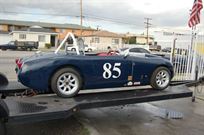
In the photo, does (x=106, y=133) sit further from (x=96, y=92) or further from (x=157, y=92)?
(x=157, y=92)

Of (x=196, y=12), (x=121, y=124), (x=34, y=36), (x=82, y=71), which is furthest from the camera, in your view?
(x=34, y=36)

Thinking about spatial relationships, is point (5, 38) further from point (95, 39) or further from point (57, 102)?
point (57, 102)

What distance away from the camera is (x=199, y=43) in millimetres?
10562

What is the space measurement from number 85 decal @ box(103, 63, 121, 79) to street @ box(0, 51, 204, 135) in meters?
1.04

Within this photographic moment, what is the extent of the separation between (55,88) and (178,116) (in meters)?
3.23

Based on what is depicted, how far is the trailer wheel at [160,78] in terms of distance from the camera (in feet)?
22.3

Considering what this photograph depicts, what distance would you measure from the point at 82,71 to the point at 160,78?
80.8 inches

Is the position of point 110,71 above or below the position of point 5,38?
below

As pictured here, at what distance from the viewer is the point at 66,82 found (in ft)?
18.6

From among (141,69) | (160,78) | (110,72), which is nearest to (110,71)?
(110,72)

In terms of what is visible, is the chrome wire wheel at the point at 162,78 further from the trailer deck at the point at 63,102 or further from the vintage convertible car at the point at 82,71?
the trailer deck at the point at 63,102

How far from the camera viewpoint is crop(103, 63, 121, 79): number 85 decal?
5993 mm

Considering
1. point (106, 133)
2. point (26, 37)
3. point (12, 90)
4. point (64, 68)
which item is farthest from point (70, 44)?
point (26, 37)

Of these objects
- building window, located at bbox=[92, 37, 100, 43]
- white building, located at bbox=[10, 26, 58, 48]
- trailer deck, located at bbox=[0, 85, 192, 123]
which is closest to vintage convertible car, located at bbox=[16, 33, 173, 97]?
trailer deck, located at bbox=[0, 85, 192, 123]
